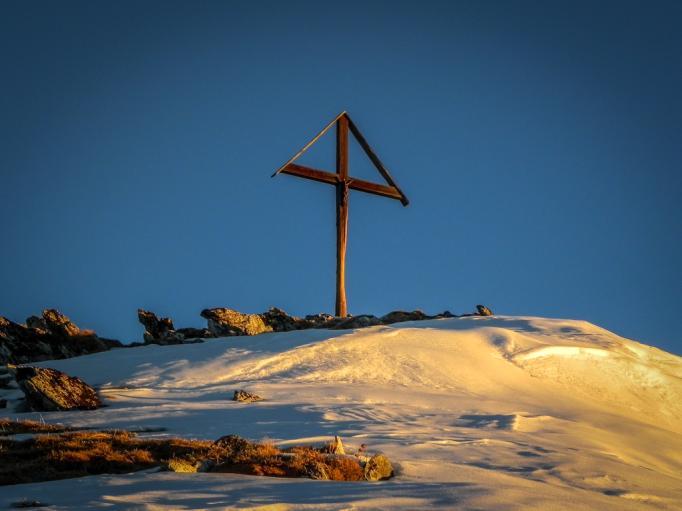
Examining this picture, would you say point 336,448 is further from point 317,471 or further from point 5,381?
point 5,381

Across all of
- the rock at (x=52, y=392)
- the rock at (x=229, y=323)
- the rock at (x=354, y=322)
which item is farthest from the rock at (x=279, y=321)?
the rock at (x=52, y=392)

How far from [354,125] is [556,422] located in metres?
14.0

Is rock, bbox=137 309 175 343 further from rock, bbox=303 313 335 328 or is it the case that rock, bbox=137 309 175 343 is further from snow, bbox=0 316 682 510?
rock, bbox=303 313 335 328

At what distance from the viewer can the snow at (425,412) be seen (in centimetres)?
602

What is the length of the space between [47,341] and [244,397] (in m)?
12.1

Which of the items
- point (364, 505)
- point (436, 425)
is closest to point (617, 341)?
point (436, 425)

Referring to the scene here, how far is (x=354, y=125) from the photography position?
22453 millimetres

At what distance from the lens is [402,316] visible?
23516mm

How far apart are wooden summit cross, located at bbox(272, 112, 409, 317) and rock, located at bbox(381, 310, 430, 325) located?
2067 millimetres

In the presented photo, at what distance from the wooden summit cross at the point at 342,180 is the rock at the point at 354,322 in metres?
0.33

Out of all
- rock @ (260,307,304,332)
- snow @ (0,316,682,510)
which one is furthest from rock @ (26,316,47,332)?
rock @ (260,307,304,332)

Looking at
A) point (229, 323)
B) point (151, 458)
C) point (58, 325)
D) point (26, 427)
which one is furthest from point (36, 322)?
point (151, 458)

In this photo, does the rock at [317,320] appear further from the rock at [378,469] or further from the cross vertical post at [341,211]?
the rock at [378,469]

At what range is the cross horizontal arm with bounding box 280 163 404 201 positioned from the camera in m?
20.8
